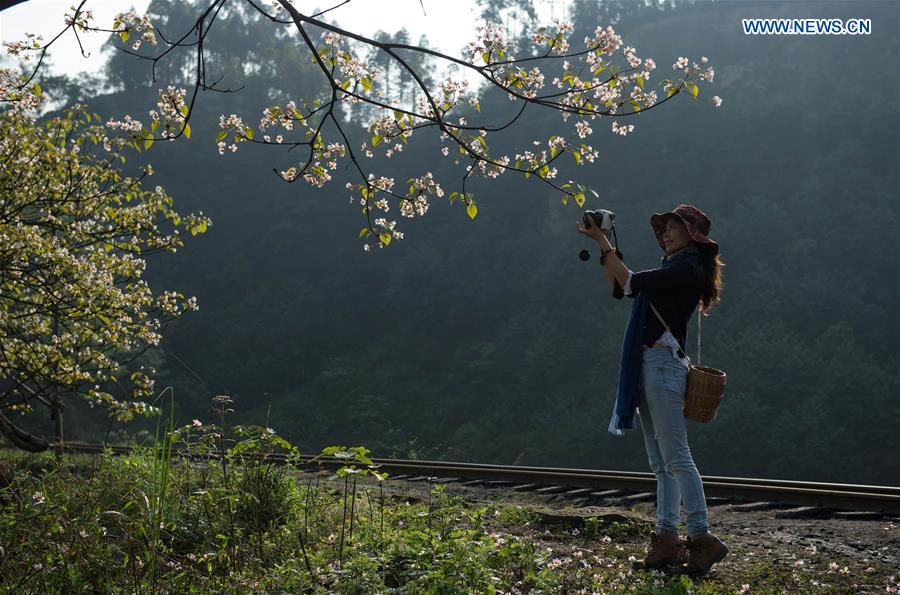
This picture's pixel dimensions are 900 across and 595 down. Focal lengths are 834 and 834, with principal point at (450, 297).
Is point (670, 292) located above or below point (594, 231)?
below

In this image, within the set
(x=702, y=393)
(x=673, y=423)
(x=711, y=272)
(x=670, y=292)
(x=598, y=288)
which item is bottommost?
(x=673, y=423)

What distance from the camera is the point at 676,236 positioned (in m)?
4.88

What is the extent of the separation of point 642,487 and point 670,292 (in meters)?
4.05

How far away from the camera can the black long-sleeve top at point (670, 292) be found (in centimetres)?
466

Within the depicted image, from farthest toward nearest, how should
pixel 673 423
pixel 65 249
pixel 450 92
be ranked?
pixel 65 249, pixel 450 92, pixel 673 423

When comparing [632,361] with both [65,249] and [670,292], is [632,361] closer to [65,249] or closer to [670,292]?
[670,292]

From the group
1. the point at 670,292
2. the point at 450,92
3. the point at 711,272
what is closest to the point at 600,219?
the point at 670,292

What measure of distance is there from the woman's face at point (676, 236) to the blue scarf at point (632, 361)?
0.05 metres

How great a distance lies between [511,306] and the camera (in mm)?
47000

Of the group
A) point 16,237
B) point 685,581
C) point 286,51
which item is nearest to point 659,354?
point 685,581

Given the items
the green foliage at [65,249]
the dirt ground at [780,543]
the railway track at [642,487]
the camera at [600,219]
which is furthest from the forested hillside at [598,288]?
the camera at [600,219]

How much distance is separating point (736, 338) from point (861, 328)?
198 inches

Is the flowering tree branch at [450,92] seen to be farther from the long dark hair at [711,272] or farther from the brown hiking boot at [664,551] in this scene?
the brown hiking boot at [664,551]

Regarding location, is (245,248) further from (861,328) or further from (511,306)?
(861,328)
